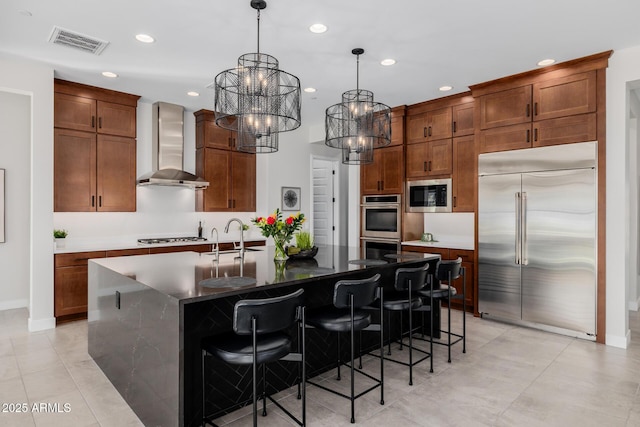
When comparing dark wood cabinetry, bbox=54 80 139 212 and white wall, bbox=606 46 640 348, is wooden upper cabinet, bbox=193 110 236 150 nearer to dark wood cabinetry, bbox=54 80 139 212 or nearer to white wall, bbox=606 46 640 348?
dark wood cabinetry, bbox=54 80 139 212

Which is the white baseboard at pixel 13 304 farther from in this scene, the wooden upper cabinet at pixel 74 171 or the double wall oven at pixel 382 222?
the double wall oven at pixel 382 222

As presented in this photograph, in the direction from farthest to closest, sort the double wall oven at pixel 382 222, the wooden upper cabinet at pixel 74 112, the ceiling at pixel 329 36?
the double wall oven at pixel 382 222
the wooden upper cabinet at pixel 74 112
the ceiling at pixel 329 36

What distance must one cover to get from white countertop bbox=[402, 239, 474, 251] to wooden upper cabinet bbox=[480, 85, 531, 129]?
1.56 m

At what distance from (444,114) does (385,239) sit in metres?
2.07

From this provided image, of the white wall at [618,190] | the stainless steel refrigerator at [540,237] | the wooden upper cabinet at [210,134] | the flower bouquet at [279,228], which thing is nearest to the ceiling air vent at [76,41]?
the wooden upper cabinet at [210,134]

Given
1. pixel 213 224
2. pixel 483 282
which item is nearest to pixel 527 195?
Answer: pixel 483 282

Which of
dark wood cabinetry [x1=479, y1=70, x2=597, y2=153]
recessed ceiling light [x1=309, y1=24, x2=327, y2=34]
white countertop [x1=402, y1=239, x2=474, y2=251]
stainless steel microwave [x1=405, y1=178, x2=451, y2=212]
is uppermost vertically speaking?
recessed ceiling light [x1=309, y1=24, x2=327, y2=34]

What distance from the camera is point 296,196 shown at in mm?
7340

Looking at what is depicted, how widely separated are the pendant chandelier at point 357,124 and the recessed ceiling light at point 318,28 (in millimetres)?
515

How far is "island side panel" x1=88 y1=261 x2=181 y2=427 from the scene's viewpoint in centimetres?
208

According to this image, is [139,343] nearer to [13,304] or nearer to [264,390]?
[264,390]

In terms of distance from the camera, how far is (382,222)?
20.2 ft

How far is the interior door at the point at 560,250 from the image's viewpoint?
3.96m

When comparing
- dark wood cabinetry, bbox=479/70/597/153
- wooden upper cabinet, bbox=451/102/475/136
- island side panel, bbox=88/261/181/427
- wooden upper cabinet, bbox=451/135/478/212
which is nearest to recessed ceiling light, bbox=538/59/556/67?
dark wood cabinetry, bbox=479/70/597/153
